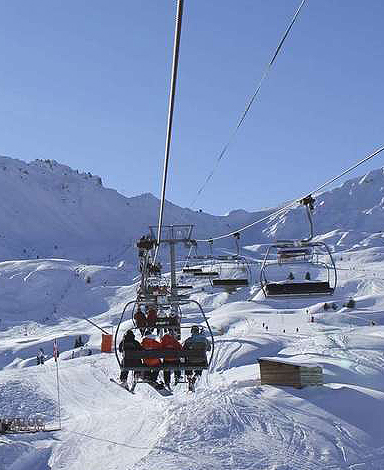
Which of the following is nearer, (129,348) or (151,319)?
(129,348)

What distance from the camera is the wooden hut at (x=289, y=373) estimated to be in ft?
80.6

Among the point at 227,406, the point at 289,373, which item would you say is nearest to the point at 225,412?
the point at 227,406

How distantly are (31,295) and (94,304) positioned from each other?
1545 cm

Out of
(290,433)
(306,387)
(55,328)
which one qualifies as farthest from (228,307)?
(290,433)

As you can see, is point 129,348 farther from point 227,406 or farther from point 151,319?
point 227,406

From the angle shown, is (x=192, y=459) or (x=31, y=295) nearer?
(x=192, y=459)

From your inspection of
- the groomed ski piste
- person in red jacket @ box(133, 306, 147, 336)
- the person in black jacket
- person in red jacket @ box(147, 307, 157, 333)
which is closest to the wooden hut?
the groomed ski piste

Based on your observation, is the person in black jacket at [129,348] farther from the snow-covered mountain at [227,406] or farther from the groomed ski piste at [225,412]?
the groomed ski piste at [225,412]

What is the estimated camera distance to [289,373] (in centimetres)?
2484

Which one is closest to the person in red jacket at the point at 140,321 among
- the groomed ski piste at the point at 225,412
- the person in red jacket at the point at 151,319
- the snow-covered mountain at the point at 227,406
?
the person in red jacket at the point at 151,319

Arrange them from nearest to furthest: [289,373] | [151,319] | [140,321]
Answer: [140,321] → [151,319] → [289,373]

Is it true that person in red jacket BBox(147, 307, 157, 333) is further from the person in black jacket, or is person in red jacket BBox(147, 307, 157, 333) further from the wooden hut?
the wooden hut

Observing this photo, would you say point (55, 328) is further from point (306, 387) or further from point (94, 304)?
point (306, 387)

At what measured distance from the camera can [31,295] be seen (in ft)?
317
